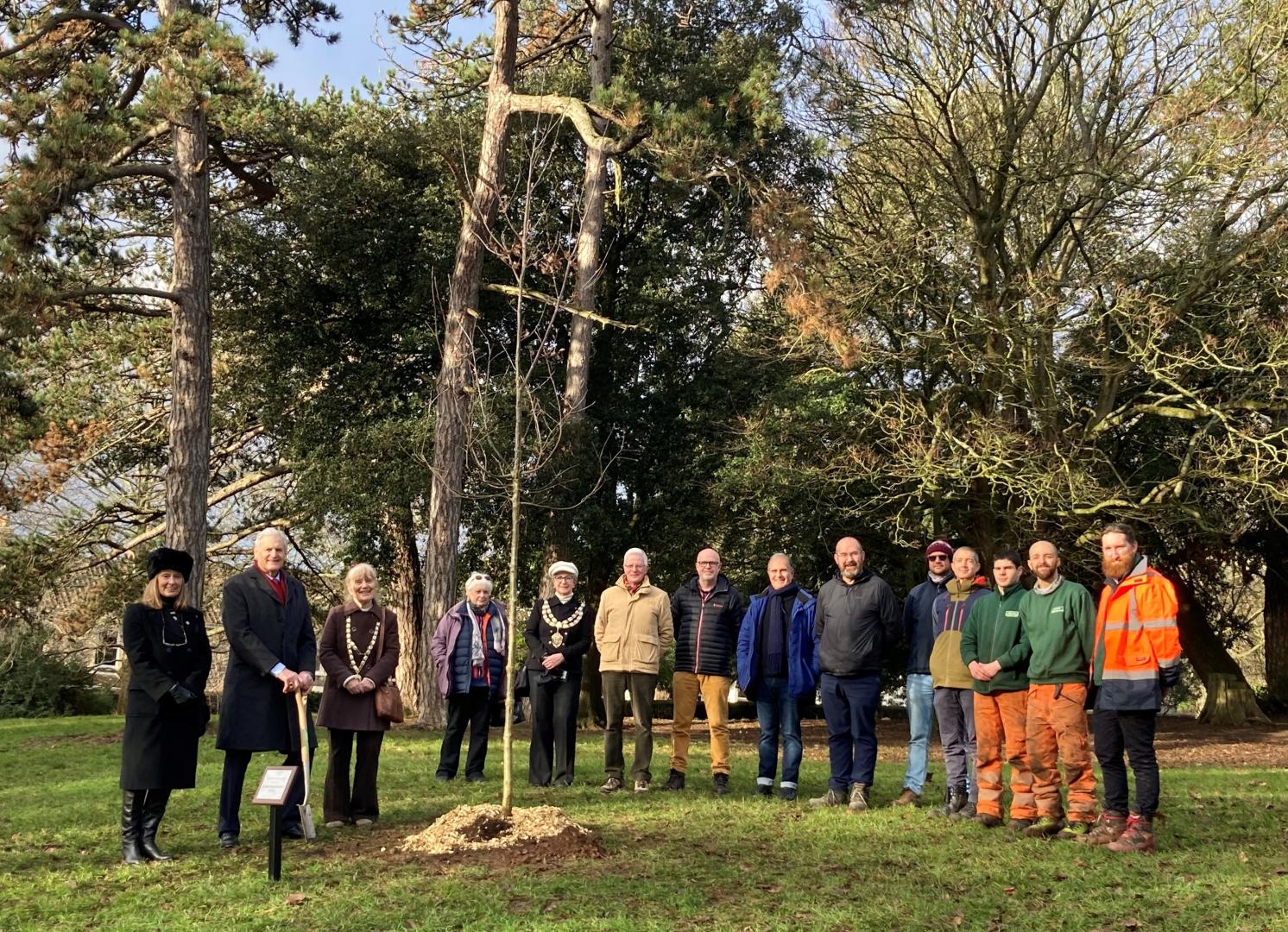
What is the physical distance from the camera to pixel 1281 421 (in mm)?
15039

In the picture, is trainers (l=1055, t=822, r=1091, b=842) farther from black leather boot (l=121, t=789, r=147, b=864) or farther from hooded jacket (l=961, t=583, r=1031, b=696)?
black leather boot (l=121, t=789, r=147, b=864)

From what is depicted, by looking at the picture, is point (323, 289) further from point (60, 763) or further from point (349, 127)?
point (60, 763)

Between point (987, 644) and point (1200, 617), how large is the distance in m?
16.5

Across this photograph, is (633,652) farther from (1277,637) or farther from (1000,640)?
(1277,637)

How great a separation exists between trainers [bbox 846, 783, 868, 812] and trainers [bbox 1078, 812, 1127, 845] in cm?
161

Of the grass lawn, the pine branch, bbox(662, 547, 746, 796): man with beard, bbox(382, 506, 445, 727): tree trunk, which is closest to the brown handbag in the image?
the grass lawn

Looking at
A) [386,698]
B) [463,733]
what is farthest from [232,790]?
[463,733]

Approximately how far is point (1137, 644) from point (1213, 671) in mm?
16669

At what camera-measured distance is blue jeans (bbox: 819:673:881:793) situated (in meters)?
8.58

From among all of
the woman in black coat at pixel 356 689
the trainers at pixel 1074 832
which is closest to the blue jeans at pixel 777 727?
the trainers at pixel 1074 832

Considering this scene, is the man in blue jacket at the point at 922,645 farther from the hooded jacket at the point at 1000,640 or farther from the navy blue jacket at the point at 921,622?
the hooded jacket at the point at 1000,640

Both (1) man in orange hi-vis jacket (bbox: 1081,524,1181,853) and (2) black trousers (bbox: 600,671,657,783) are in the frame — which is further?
(2) black trousers (bbox: 600,671,657,783)

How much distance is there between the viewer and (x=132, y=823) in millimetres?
6605

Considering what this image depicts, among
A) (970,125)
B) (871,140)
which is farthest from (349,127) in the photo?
(970,125)
